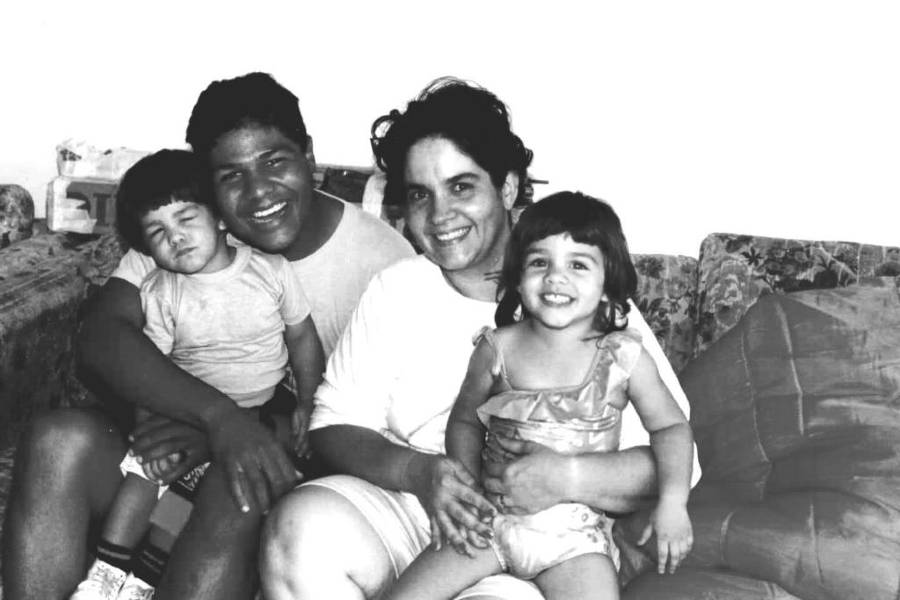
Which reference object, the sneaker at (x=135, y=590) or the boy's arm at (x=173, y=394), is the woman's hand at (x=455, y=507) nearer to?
the boy's arm at (x=173, y=394)

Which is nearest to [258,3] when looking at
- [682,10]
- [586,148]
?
[586,148]

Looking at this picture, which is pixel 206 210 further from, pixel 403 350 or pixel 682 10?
pixel 682 10

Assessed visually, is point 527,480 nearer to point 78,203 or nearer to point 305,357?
point 305,357

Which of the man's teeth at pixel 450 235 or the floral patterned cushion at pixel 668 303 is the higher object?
the man's teeth at pixel 450 235

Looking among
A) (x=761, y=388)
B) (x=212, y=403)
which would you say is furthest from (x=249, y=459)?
(x=761, y=388)

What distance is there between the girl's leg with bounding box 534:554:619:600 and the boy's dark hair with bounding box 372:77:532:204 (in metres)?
0.64

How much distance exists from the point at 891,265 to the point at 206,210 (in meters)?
1.52

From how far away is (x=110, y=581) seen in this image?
155cm

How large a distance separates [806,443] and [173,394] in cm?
110

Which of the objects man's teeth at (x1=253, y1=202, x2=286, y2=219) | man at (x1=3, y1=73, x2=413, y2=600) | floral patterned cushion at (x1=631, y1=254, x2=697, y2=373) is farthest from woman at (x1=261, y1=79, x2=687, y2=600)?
floral patterned cushion at (x1=631, y1=254, x2=697, y2=373)

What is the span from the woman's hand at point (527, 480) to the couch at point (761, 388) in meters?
0.19

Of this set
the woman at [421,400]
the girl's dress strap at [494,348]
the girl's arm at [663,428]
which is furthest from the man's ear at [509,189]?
the girl's arm at [663,428]

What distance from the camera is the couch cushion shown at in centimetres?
141

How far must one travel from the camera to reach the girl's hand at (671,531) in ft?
4.60
